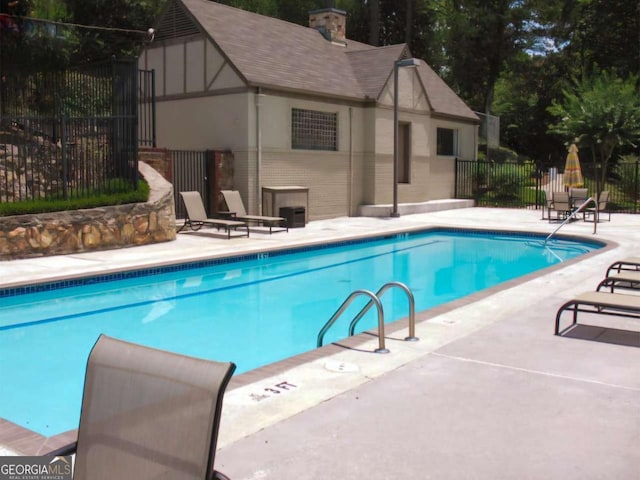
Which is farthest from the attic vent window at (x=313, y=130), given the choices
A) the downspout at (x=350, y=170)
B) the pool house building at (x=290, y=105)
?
the downspout at (x=350, y=170)

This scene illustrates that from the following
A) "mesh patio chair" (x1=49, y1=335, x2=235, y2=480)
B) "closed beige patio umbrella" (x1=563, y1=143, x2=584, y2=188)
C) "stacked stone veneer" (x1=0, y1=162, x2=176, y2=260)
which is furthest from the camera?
"closed beige patio umbrella" (x1=563, y1=143, x2=584, y2=188)

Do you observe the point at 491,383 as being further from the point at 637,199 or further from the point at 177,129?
the point at 637,199

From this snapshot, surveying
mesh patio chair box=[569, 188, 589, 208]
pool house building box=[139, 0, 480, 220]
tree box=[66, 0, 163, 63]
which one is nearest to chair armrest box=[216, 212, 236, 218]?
pool house building box=[139, 0, 480, 220]

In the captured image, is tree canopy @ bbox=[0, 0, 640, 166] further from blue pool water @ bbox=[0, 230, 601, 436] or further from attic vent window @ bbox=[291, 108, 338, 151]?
blue pool water @ bbox=[0, 230, 601, 436]

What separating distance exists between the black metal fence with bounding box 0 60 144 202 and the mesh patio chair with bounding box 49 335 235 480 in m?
10.6

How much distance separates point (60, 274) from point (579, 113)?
20.4m

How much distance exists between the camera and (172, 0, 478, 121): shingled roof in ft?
59.8

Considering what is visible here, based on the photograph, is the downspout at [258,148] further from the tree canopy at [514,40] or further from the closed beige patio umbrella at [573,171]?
the tree canopy at [514,40]

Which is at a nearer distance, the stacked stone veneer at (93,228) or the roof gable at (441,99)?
the stacked stone veneer at (93,228)

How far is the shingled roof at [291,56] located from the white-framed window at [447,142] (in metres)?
1.13

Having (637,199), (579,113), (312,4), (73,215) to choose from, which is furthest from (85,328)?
(312,4)

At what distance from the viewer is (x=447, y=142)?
2716 centimetres

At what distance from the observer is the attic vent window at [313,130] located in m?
19.4

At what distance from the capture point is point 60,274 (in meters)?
9.94
